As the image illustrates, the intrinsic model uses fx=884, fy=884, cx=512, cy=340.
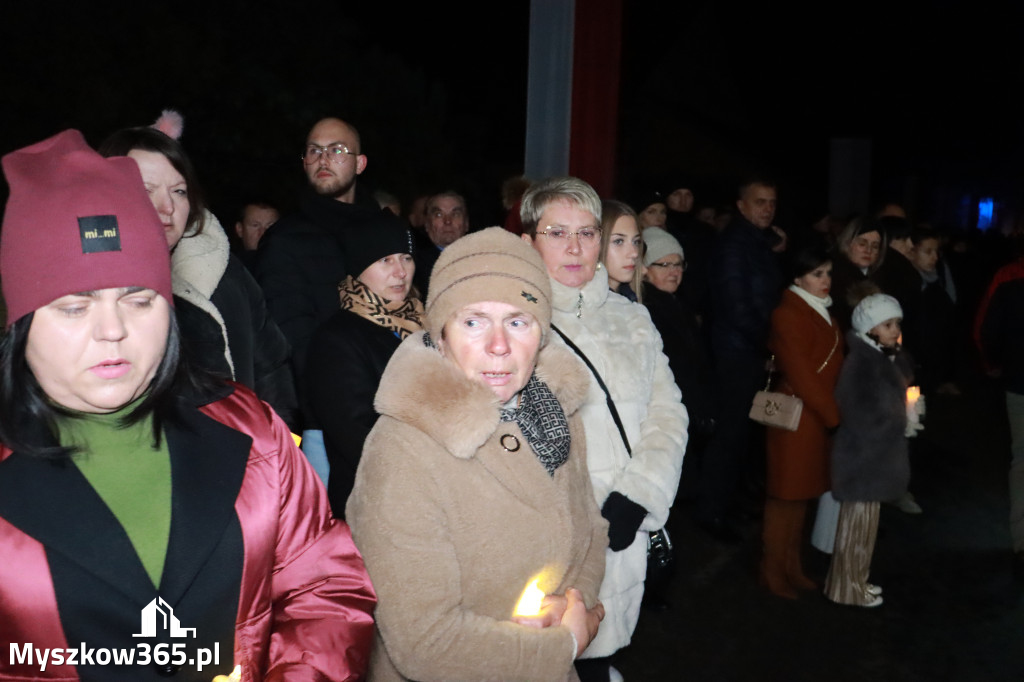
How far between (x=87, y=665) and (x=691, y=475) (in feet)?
12.7

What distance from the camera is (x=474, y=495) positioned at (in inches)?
73.3

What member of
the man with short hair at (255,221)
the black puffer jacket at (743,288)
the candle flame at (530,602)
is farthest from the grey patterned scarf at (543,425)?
the man with short hair at (255,221)

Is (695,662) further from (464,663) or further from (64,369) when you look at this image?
(64,369)

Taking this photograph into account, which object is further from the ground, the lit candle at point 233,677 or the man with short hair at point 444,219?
the man with short hair at point 444,219

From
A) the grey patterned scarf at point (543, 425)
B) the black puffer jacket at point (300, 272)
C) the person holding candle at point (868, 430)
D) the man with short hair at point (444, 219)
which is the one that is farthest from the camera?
the man with short hair at point (444, 219)

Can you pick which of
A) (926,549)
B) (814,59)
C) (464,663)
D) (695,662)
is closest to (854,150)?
(814,59)

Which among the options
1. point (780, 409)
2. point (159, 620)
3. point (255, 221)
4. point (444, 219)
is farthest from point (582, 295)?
point (255, 221)

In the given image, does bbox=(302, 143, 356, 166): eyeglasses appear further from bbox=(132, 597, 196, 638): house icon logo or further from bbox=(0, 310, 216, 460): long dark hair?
bbox=(132, 597, 196, 638): house icon logo

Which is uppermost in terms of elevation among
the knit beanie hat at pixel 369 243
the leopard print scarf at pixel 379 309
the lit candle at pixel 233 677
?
the knit beanie hat at pixel 369 243

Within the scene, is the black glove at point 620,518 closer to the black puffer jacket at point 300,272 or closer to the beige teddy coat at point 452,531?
the beige teddy coat at point 452,531

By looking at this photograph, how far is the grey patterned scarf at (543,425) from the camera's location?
6.63 feet

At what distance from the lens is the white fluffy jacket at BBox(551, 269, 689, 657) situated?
272cm

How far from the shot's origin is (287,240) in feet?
12.1

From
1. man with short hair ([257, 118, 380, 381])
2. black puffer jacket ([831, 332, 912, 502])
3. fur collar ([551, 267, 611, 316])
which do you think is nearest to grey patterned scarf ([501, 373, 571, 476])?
fur collar ([551, 267, 611, 316])
